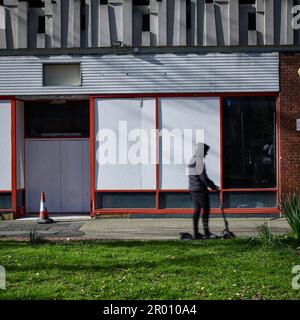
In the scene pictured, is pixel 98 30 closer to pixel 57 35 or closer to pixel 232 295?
pixel 57 35

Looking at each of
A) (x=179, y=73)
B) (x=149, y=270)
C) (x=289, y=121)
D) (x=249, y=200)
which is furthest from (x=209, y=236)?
(x=179, y=73)

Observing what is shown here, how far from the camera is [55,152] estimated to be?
16781 millimetres

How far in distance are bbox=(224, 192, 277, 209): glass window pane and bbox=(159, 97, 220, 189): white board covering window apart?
1.75ft

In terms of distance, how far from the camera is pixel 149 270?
875 centimetres

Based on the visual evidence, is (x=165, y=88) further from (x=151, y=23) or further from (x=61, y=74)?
(x=61, y=74)

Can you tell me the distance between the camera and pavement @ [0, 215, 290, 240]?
40.8 ft

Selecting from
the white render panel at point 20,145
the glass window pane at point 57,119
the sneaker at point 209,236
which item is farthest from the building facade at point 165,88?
the sneaker at point 209,236

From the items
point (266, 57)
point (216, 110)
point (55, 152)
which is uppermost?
point (266, 57)

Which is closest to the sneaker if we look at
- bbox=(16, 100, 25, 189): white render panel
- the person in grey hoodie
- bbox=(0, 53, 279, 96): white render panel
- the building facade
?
the person in grey hoodie

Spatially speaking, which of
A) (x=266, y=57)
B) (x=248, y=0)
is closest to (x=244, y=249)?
(x=266, y=57)

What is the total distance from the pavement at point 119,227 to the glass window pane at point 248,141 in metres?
1.01

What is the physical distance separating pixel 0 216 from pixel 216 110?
20.0 feet

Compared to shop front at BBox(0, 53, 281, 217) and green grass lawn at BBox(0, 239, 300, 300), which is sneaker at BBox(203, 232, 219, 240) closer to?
green grass lawn at BBox(0, 239, 300, 300)

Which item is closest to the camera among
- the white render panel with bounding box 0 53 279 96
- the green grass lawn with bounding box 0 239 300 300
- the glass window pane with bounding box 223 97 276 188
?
the green grass lawn with bounding box 0 239 300 300
